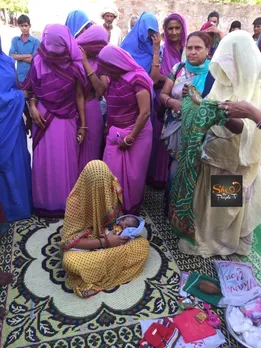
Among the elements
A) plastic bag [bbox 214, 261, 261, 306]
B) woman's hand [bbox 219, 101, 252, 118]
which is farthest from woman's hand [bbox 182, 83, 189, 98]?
plastic bag [bbox 214, 261, 261, 306]

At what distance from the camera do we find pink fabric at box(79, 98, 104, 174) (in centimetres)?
307

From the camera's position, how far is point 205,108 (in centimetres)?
209

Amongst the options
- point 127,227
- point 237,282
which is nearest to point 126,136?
point 127,227

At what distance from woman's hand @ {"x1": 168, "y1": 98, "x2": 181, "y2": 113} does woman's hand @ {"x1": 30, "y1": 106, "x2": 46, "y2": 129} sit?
1.13 m

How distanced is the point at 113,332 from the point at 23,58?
15.2 ft

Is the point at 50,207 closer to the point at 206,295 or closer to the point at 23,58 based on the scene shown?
the point at 206,295

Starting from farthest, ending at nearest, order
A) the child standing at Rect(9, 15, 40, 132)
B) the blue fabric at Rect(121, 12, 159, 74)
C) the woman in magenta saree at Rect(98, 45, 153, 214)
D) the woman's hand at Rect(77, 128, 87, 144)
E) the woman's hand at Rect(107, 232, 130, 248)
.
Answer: the child standing at Rect(9, 15, 40, 132), the blue fabric at Rect(121, 12, 159, 74), the woman's hand at Rect(77, 128, 87, 144), the woman in magenta saree at Rect(98, 45, 153, 214), the woman's hand at Rect(107, 232, 130, 248)

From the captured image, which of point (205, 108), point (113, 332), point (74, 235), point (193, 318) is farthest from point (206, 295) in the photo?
point (205, 108)

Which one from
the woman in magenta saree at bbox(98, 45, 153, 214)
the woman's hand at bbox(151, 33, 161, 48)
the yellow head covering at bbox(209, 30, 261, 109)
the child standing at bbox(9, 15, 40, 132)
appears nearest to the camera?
the yellow head covering at bbox(209, 30, 261, 109)

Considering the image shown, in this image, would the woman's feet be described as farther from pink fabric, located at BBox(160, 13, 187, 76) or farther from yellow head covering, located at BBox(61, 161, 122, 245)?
pink fabric, located at BBox(160, 13, 187, 76)

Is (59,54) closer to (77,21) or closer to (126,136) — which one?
(126,136)

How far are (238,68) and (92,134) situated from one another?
61.5 inches

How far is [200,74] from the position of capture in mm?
2539

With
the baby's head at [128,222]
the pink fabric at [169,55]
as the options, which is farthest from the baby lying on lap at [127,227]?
the pink fabric at [169,55]
